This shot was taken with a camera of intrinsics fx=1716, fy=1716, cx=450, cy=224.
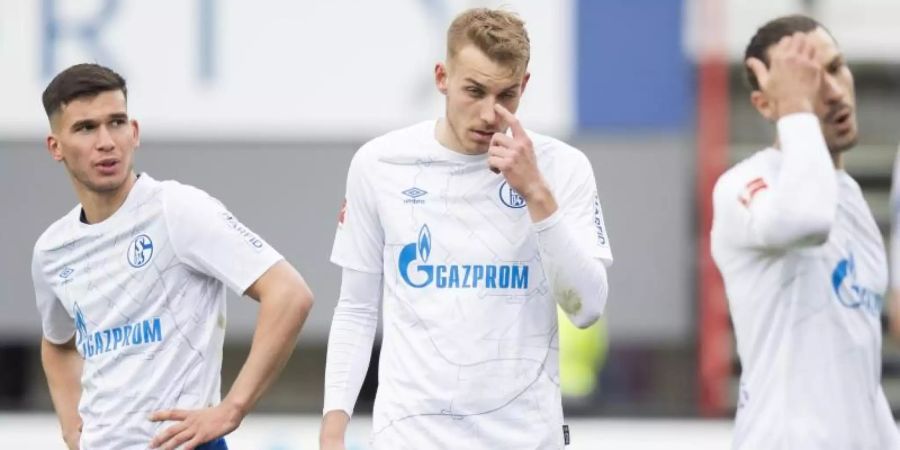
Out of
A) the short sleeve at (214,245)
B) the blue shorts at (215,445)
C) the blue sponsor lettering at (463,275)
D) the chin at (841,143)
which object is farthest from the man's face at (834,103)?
the blue shorts at (215,445)

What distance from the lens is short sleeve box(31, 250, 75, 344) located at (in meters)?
4.76

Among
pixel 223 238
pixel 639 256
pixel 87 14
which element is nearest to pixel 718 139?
pixel 639 256

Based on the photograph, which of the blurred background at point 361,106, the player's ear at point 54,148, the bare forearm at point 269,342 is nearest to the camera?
the bare forearm at point 269,342

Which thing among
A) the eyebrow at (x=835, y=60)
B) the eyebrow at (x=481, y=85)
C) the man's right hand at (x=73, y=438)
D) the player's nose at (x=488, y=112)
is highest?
the eyebrow at (x=835, y=60)

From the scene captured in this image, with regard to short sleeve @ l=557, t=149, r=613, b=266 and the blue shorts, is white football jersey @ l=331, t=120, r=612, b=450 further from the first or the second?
the blue shorts

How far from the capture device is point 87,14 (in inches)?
414

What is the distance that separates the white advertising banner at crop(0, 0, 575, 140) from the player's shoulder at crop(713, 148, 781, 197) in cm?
651

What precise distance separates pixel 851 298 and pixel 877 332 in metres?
0.11

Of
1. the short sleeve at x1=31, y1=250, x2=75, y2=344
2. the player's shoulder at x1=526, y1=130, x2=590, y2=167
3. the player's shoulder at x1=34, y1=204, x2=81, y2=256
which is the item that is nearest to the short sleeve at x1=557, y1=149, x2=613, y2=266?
the player's shoulder at x1=526, y1=130, x2=590, y2=167

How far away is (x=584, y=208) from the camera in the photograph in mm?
4062

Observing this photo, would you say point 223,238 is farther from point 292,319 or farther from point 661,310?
point 661,310

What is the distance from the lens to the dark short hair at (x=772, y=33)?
3.95m

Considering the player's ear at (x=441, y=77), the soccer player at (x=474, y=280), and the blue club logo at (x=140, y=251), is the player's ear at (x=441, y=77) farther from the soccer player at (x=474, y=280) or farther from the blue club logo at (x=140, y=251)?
the blue club logo at (x=140, y=251)

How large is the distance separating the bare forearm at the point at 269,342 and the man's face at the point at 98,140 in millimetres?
535
